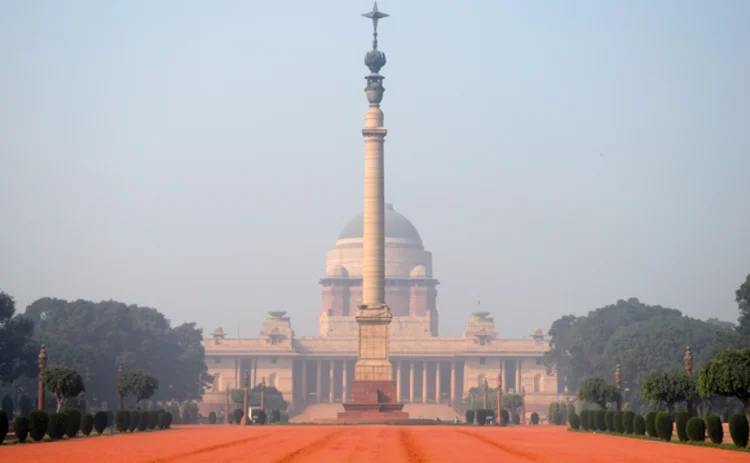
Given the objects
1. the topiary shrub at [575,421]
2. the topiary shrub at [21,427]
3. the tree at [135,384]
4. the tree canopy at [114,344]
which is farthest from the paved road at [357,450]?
the tree canopy at [114,344]

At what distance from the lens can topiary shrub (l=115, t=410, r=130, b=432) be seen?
75.4m

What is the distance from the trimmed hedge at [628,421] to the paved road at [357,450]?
5118 mm

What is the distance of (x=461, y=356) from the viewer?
191250 millimetres

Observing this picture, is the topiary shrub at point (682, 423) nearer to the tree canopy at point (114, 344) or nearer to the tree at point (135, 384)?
the tree at point (135, 384)

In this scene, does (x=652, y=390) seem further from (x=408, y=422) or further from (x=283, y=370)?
(x=283, y=370)

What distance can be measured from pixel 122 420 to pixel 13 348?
3401 centimetres

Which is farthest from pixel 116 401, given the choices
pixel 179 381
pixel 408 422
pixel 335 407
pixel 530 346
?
pixel 530 346

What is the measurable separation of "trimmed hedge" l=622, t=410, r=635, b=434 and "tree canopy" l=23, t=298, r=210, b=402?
58007 millimetres

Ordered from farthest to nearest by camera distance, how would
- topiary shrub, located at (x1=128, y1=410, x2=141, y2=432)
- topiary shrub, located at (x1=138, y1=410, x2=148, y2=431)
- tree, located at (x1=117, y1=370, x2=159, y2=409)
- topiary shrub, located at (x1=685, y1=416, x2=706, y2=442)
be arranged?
tree, located at (x1=117, y1=370, x2=159, y2=409)
topiary shrub, located at (x1=138, y1=410, x2=148, y2=431)
topiary shrub, located at (x1=128, y1=410, x2=141, y2=432)
topiary shrub, located at (x1=685, y1=416, x2=706, y2=442)

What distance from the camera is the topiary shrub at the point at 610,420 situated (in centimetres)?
7631

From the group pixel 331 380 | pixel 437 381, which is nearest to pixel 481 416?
pixel 437 381

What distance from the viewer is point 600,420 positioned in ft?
260

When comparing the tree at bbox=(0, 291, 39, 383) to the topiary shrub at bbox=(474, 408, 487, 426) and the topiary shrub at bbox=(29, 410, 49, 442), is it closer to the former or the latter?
the topiary shrub at bbox=(474, 408, 487, 426)

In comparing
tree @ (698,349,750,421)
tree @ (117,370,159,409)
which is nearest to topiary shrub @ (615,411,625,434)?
tree @ (698,349,750,421)
